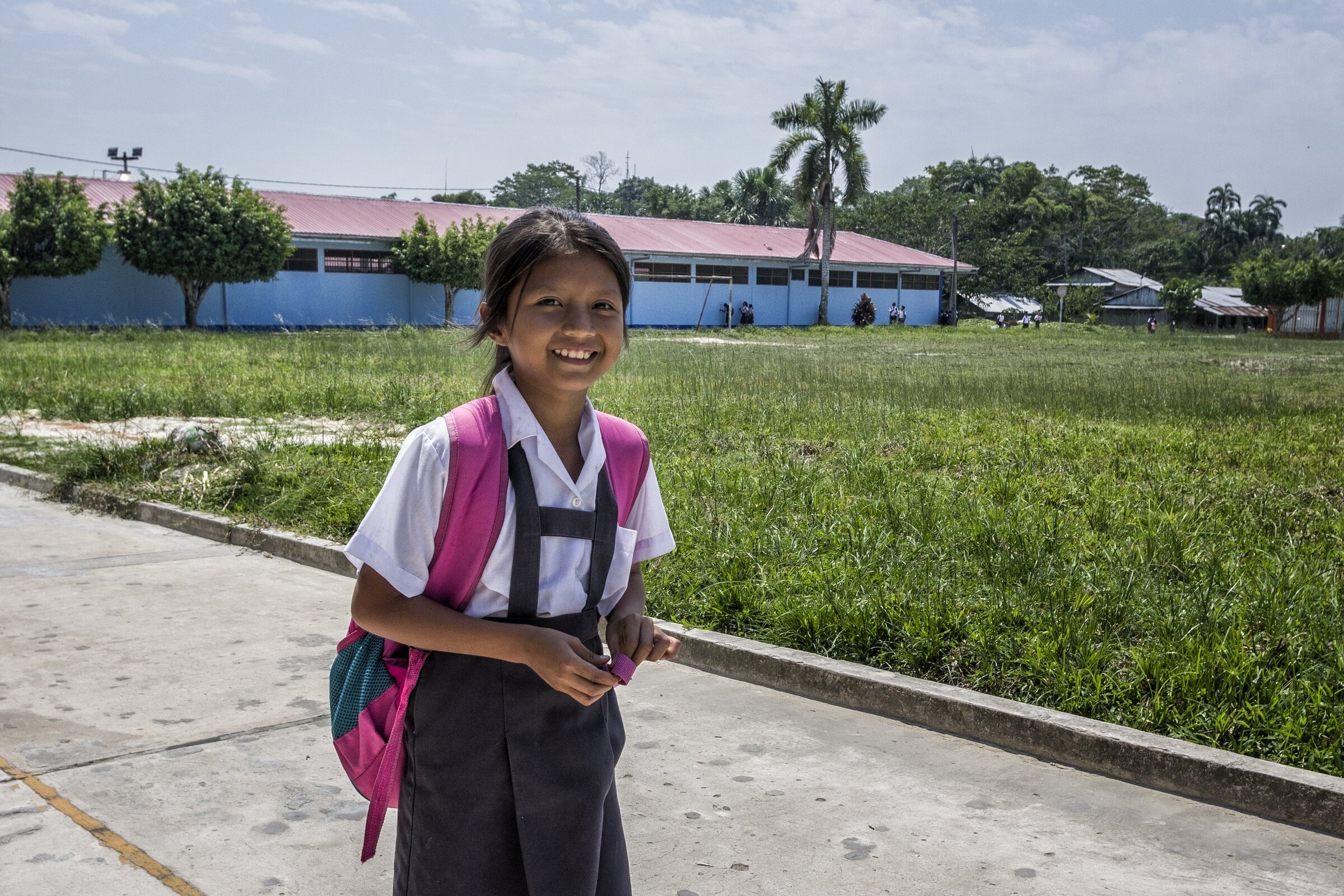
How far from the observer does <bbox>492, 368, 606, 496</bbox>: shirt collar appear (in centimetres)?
181

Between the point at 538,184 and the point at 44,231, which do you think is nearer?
the point at 44,231

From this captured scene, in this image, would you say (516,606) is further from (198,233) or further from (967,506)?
(198,233)

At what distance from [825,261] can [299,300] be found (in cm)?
2190

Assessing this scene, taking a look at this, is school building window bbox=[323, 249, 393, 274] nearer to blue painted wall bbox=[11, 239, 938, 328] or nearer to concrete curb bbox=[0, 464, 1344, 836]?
blue painted wall bbox=[11, 239, 938, 328]

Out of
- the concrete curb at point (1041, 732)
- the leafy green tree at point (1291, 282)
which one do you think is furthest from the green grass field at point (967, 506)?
the leafy green tree at point (1291, 282)

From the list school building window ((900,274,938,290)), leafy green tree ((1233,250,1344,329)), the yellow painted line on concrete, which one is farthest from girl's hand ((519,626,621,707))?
leafy green tree ((1233,250,1344,329))

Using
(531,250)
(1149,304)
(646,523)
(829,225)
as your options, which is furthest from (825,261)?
(531,250)

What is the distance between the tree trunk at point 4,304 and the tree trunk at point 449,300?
13.3 m

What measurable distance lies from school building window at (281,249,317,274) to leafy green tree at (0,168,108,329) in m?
7.25

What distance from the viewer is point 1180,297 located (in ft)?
217

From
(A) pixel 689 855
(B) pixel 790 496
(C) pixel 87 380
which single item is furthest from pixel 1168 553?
(C) pixel 87 380

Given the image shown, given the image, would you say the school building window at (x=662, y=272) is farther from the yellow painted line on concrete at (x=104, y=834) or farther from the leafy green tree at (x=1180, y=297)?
the yellow painted line on concrete at (x=104, y=834)

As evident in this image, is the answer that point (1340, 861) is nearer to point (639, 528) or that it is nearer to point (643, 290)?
point (639, 528)

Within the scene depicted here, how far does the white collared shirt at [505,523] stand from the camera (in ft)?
5.61
